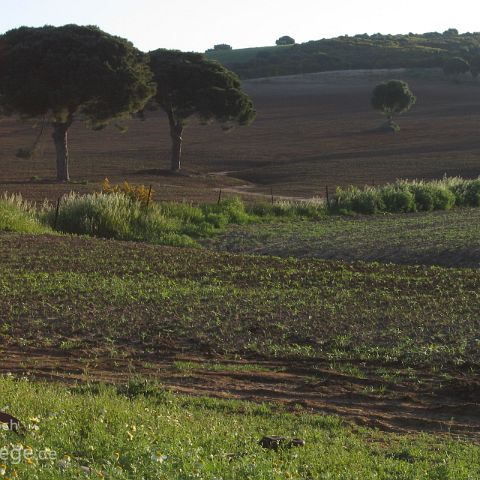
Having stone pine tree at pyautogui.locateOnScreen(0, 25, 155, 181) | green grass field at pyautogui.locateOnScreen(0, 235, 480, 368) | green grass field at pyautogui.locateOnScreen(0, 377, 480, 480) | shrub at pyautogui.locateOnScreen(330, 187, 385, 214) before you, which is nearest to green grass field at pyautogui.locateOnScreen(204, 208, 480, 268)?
shrub at pyautogui.locateOnScreen(330, 187, 385, 214)

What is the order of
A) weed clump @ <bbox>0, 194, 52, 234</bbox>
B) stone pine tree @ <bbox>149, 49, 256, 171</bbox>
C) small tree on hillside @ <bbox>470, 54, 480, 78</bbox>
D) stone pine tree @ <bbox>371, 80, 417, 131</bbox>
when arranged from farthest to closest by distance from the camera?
small tree on hillside @ <bbox>470, 54, 480, 78</bbox> → stone pine tree @ <bbox>371, 80, 417, 131</bbox> → stone pine tree @ <bbox>149, 49, 256, 171</bbox> → weed clump @ <bbox>0, 194, 52, 234</bbox>

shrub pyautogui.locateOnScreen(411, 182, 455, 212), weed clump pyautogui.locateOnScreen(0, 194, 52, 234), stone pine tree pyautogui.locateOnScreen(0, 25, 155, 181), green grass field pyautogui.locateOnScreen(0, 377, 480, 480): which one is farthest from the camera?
stone pine tree pyautogui.locateOnScreen(0, 25, 155, 181)

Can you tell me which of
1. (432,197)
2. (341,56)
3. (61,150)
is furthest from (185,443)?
(341,56)

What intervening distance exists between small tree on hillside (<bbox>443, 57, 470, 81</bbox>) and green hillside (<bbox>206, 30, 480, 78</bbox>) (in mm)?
7757

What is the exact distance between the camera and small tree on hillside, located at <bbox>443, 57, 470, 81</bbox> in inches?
Answer: 5271

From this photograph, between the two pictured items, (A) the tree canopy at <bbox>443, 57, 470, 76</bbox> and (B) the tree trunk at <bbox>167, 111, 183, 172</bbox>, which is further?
(A) the tree canopy at <bbox>443, 57, 470, 76</bbox>

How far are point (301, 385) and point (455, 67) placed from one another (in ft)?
422

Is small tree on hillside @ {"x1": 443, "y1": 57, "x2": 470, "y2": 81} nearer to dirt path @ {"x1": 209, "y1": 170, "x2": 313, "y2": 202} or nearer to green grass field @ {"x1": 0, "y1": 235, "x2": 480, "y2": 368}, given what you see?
dirt path @ {"x1": 209, "y1": 170, "x2": 313, "y2": 202}

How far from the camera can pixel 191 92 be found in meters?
66.6

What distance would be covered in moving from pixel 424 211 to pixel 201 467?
35.6m

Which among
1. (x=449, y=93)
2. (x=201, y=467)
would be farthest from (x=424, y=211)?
(x=449, y=93)

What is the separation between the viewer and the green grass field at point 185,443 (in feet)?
20.8


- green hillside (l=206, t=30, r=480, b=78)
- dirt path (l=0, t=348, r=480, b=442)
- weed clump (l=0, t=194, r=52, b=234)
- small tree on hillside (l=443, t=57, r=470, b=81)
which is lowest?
dirt path (l=0, t=348, r=480, b=442)

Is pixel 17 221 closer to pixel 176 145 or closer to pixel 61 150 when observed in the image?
pixel 61 150
